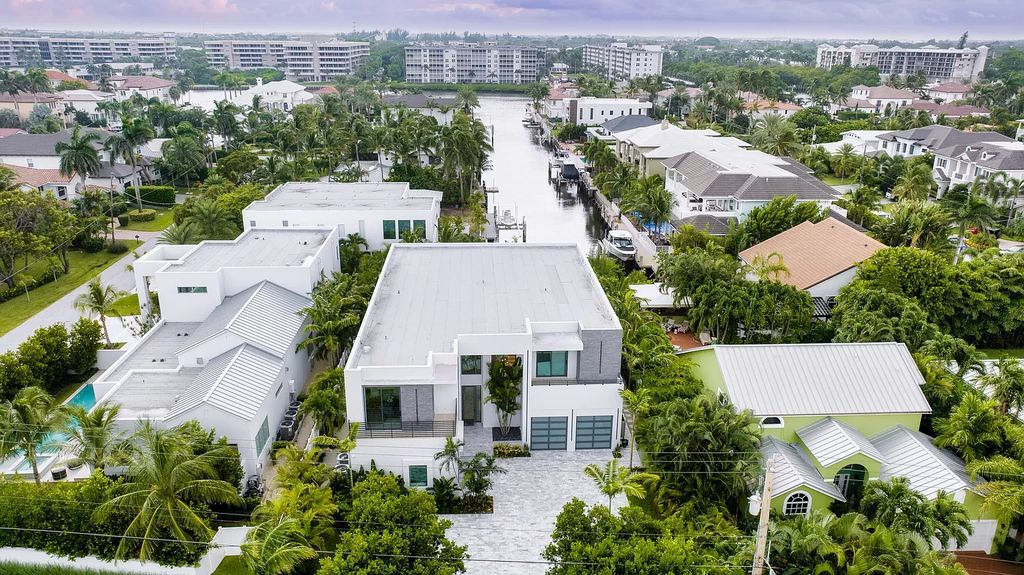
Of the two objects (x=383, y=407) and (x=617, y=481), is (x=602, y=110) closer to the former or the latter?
(x=383, y=407)

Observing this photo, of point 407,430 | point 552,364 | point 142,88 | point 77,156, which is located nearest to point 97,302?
point 407,430

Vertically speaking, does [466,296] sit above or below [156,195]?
above

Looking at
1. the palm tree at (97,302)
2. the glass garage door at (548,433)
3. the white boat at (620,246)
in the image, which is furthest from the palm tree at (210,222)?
the glass garage door at (548,433)

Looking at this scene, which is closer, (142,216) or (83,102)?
(142,216)

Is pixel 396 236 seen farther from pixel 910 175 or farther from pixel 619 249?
pixel 910 175

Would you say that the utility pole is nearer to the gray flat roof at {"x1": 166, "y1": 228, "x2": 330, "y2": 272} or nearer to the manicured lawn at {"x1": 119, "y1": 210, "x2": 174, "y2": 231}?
the gray flat roof at {"x1": 166, "y1": 228, "x2": 330, "y2": 272}

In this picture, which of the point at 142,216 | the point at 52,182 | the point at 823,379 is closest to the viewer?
the point at 823,379

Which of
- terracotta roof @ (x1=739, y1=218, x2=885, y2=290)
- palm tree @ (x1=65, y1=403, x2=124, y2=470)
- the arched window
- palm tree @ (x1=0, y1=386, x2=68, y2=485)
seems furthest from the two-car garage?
terracotta roof @ (x1=739, y1=218, x2=885, y2=290)
